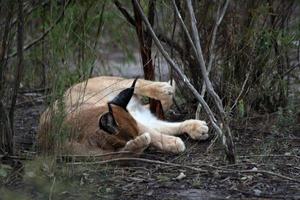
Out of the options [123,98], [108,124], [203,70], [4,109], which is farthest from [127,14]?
[4,109]

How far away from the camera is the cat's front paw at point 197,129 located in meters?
5.13

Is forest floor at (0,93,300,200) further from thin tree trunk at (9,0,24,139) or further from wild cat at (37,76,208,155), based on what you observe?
thin tree trunk at (9,0,24,139)

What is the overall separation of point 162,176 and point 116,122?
58 cm

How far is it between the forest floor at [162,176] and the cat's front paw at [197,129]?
0.74 feet

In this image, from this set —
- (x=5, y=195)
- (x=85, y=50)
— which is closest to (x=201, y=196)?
(x=5, y=195)

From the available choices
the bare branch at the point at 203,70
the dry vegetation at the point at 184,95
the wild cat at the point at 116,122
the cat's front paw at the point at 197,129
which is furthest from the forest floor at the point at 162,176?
the bare branch at the point at 203,70

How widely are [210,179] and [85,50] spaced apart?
3.99ft

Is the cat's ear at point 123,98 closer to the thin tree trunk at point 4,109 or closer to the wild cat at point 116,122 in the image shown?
the wild cat at point 116,122

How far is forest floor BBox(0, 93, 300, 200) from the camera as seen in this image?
4.06 m

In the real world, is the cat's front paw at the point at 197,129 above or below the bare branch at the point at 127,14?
below

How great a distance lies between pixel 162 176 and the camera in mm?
4371

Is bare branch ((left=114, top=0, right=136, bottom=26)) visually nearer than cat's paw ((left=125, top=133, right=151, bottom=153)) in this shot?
No

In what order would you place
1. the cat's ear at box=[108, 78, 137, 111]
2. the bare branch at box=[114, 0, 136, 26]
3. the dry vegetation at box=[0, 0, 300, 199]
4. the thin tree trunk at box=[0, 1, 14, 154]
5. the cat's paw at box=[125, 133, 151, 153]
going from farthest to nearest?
the bare branch at box=[114, 0, 136, 26] → the cat's ear at box=[108, 78, 137, 111] → the cat's paw at box=[125, 133, 151, 153] → the thin tree trunk at box=[0, 1, 14, 154] → the dry vegetation at box=[0, 0, 300, 199]

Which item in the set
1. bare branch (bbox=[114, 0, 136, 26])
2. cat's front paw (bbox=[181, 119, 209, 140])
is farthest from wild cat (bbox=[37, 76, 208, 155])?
bare branch (bbox=[114, 0, 136, 26])
